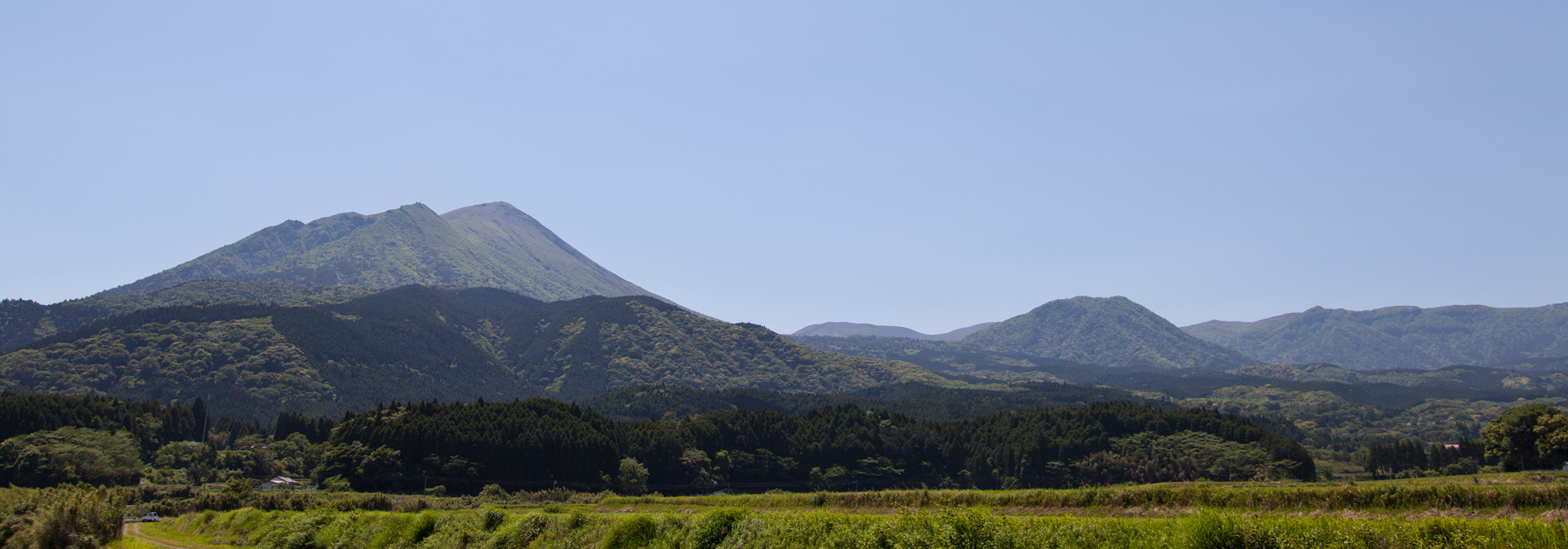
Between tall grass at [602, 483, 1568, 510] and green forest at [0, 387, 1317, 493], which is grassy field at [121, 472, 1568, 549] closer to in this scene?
tall grass at [602, 483, 1568, 510]

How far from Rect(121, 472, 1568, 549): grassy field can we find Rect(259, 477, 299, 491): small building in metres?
63.4

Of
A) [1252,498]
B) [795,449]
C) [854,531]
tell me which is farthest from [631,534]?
[795,449]

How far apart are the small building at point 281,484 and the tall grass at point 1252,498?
95.3 meters

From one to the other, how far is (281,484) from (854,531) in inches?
5249

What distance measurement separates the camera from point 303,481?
476 feet

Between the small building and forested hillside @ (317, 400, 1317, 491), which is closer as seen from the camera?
the small building

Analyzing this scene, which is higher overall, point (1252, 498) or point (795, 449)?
point (1252, 498)

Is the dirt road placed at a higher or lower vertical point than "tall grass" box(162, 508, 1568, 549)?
lower

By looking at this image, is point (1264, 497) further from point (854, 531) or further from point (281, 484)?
point (281, 484)

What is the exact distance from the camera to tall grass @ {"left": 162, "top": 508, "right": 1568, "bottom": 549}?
86.2 ft

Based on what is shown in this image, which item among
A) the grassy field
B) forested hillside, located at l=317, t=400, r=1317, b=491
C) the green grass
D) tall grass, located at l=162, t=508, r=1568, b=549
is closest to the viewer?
tall grass, located at l=162, t=508, r=1568, b=549

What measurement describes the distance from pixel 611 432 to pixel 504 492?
92.1 feet

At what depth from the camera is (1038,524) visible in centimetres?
3669

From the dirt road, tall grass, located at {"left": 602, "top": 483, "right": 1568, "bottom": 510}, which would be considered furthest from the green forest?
tall grass, located at {"left": 602, "top": 483, "right": 1568, "bottom": 510}
